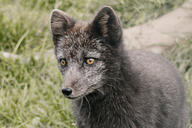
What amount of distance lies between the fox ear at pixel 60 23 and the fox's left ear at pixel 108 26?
0.38m

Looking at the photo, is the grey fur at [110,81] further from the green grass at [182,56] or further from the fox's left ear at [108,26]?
the green grass at [182,56]

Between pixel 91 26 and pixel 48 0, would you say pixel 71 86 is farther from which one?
pixel 48 0

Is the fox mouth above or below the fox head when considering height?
below

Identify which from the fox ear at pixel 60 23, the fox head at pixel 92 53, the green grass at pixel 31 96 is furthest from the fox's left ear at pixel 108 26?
the green grass at pixel 31 96

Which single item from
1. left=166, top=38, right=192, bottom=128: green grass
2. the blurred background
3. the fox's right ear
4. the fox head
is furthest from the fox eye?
left=166, top=38, right=192, bottom=128: green grass

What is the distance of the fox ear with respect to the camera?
4059 mm

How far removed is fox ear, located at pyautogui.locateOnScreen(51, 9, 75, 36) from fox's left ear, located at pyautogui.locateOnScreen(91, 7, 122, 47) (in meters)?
0.38

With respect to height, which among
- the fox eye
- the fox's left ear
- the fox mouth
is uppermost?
the fox's left ear

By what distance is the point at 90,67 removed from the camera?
375cm

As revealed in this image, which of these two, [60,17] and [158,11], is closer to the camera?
[60,17]

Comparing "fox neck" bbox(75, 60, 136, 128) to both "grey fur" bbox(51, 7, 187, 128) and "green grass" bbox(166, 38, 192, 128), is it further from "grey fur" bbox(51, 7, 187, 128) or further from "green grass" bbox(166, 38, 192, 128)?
"green grass" bbox(166, 38, 192, 128)

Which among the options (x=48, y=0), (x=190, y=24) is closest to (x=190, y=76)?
(x=190, y=24)

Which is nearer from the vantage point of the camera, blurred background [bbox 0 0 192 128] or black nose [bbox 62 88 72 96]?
black nose [bbox 62 88 72 96]

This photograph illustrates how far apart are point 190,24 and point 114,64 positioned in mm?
3320
